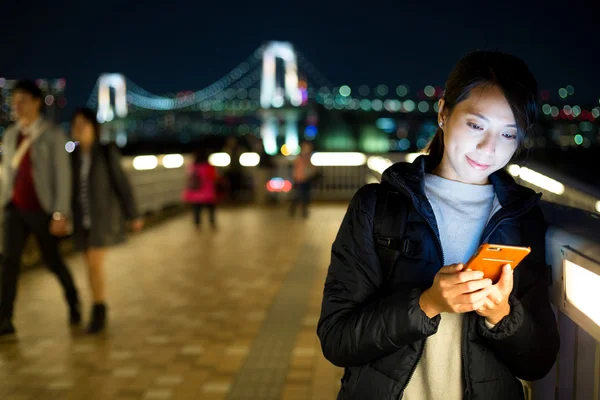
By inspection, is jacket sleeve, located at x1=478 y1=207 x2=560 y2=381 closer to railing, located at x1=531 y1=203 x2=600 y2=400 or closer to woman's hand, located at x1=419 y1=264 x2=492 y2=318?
railing, located at x1=531 y1=203 x2=600 y2=400

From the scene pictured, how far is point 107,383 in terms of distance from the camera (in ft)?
13.4

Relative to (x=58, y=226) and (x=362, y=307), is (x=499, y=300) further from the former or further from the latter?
(x=58, y=226)

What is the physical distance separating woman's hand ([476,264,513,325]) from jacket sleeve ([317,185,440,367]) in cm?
10

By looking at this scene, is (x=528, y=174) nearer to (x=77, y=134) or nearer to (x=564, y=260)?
(x=77, y=134)

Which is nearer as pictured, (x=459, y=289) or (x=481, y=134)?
(x=459, y=289)

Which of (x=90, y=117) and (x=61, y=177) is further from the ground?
(x=90, y=117)

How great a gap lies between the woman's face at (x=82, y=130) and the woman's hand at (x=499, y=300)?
13.8 ft

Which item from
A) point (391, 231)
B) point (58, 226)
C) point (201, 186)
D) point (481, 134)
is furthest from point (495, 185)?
point (201, 186)

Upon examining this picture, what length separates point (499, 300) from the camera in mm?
1388

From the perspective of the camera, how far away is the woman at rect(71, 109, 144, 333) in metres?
5.18

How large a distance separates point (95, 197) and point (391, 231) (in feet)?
13.1

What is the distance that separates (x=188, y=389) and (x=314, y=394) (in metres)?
0.68

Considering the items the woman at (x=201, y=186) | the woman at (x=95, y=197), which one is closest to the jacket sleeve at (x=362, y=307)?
the woman at (x=95, y=197)

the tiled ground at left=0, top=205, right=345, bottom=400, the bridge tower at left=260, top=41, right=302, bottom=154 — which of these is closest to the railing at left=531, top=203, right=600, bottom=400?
the tiled ground at left=0, top=205, right=345, bottom=400
